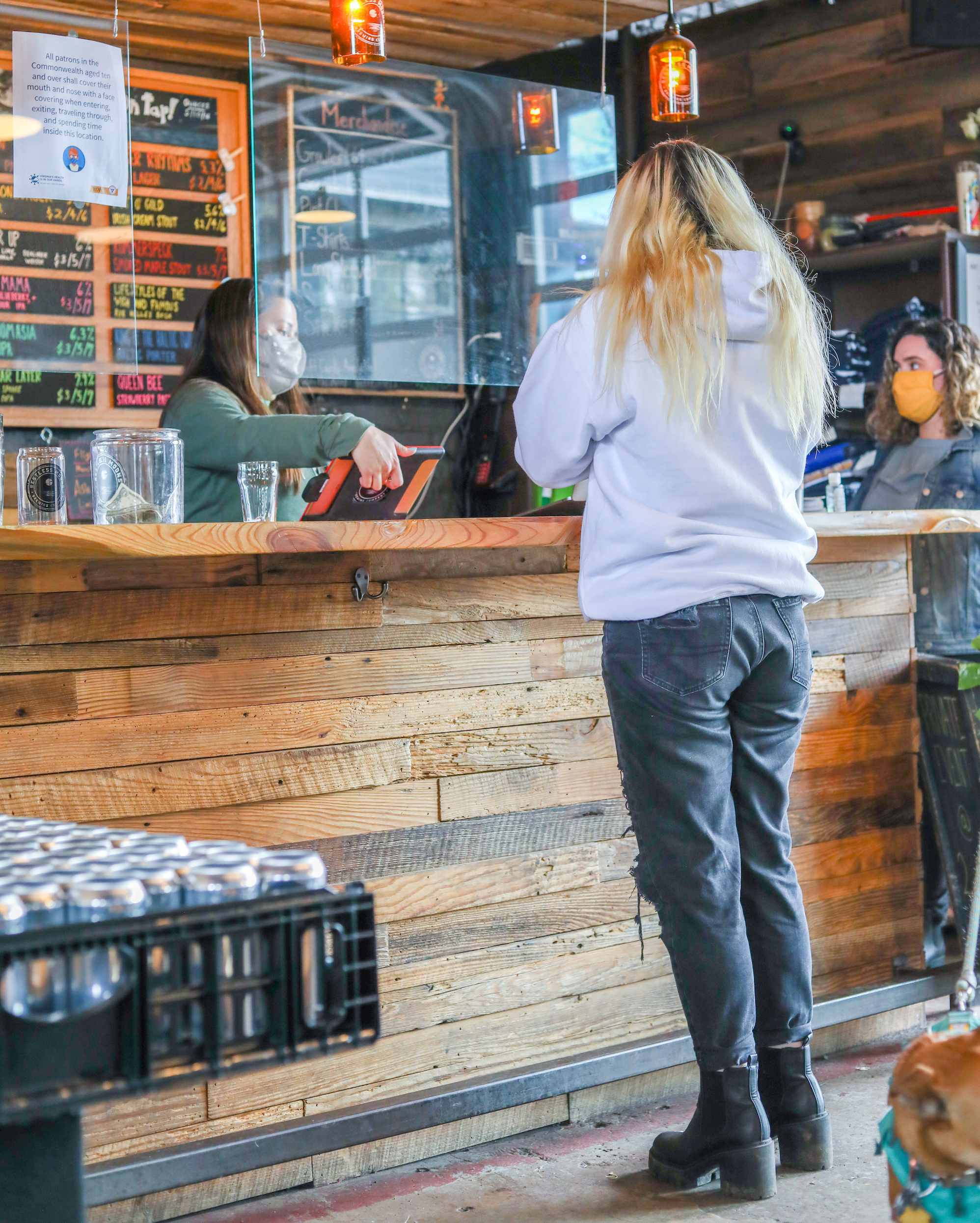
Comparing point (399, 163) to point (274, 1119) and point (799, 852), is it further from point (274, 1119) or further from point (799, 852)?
point (274, 1119)

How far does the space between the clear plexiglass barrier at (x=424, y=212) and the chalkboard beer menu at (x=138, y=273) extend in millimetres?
485

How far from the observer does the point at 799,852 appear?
291 centimetres

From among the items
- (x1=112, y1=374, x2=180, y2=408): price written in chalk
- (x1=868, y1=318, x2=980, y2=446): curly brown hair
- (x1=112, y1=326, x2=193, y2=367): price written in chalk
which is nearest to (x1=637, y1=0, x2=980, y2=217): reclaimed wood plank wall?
(x1=868, y1=318, x2=980, y2=446): curly brown hair

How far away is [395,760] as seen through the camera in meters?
2.45

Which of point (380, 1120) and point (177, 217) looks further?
point (177, 217)

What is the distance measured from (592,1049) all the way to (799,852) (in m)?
0.61

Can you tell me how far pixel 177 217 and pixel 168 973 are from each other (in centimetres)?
407

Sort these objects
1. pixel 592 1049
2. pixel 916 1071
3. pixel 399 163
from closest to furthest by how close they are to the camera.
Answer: pixel 916 1071 → pixel 592 1049 → pixel 399 163

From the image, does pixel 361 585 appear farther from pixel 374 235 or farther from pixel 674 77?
pixel 374 235

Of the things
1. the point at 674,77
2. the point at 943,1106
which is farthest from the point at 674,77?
the point at 943,1106

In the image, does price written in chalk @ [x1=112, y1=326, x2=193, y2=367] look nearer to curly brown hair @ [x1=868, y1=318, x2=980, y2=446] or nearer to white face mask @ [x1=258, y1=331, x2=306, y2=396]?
white face mask @ [x1=258, y1=331, x2=306, y2=396]

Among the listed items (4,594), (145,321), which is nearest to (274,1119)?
(4,594)

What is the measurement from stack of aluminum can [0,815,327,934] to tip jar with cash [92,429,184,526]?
0.89 metres

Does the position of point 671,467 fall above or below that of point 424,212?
below
